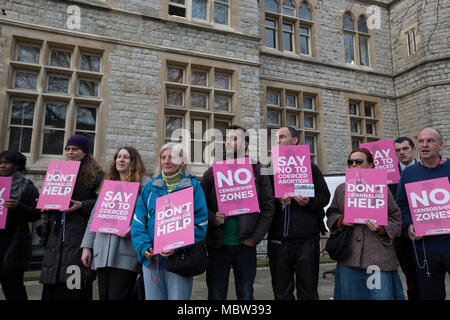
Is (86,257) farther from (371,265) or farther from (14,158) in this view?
(371,265)

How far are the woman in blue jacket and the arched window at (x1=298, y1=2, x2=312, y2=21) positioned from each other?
940 centimetres

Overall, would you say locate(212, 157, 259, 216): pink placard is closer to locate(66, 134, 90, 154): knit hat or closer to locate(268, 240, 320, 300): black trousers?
locate(268, 240, 320, 300): black trousers

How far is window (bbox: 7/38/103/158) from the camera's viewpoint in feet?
21.2

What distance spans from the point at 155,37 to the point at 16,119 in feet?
11.9

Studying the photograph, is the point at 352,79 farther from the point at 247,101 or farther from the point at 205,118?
the point at 205,118

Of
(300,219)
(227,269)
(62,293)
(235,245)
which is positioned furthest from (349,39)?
(62,293)

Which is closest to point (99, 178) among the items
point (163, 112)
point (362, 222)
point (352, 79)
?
point (362, 222)

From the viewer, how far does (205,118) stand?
8.02m

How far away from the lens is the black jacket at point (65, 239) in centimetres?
258

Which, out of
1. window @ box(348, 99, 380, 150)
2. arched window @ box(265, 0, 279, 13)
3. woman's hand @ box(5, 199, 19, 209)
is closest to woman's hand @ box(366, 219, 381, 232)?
woman's hand @ box(5, 199, 19, 209)

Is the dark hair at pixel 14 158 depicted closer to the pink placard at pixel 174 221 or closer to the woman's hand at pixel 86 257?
the woman's hand at pixel 86 257

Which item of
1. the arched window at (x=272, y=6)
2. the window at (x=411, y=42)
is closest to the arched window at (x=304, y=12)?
the arched window at (x=272, y=6)

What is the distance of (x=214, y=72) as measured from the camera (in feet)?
26.8

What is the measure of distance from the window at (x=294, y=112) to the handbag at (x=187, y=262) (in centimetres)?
728
